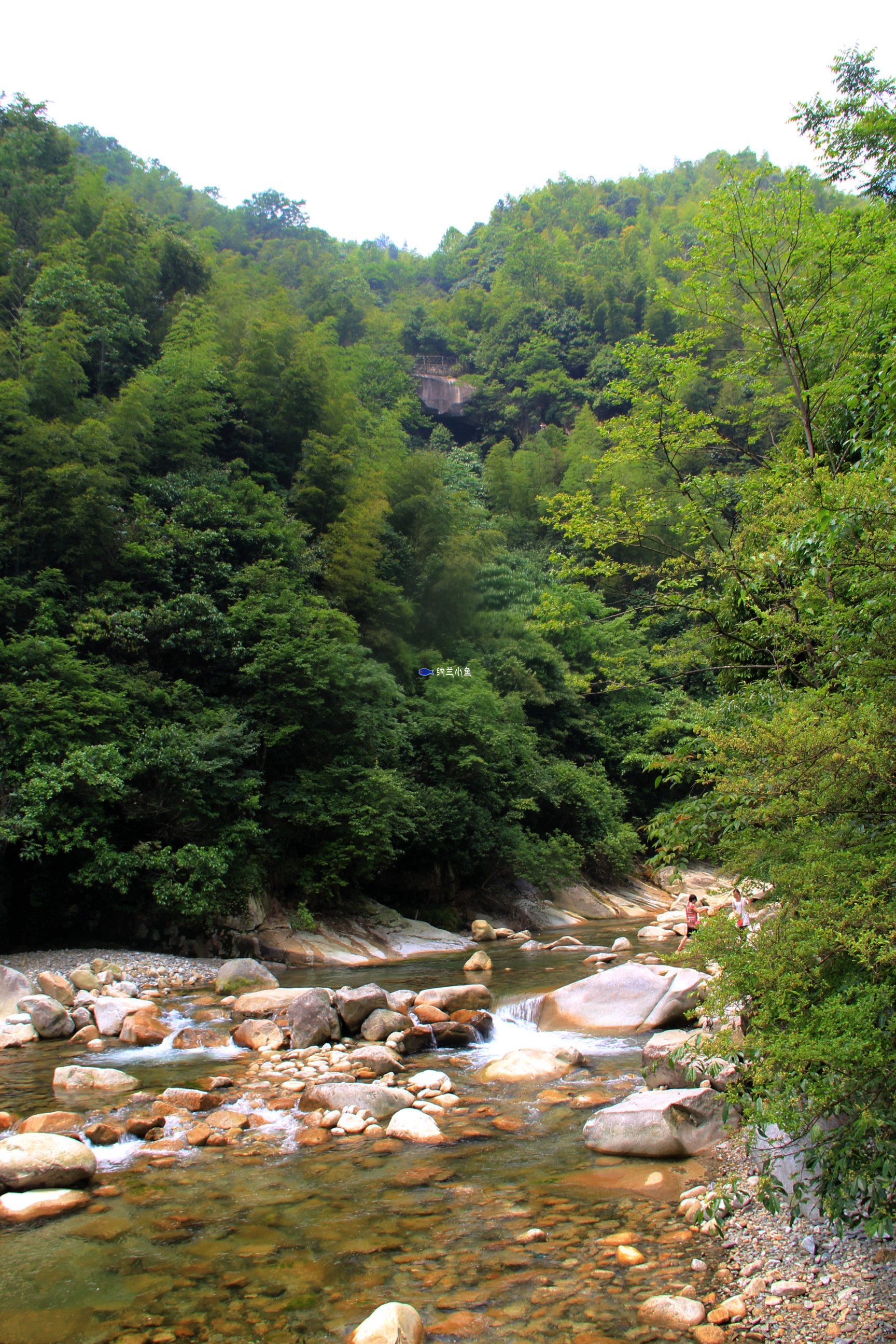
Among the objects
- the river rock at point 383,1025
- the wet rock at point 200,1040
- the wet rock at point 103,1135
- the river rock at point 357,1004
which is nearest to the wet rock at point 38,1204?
the wet rock at point 103,1135

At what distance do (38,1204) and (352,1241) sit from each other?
2026 mm

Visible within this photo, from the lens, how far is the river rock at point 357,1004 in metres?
9.52

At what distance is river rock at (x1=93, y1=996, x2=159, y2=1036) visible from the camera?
951 centimetres

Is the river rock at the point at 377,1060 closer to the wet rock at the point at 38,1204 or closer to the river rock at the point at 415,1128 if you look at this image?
the river rock at the point at 415,1128

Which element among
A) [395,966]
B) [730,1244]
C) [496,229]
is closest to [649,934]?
[395,966]

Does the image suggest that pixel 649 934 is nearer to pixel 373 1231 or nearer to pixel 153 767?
pixel 153 767

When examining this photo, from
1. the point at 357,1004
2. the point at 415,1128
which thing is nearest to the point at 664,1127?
the point at 415,1128

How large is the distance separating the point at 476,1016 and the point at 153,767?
28.3ft

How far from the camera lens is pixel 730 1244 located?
161 inches

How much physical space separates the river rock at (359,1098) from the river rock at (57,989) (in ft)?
17.5

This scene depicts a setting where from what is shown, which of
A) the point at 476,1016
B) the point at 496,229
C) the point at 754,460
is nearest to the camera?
the point at 754,460

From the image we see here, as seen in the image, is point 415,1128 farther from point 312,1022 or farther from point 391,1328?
point 312,1022

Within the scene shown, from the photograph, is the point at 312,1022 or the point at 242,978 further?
the point at 242,978

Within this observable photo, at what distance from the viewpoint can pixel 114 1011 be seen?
9.74m
